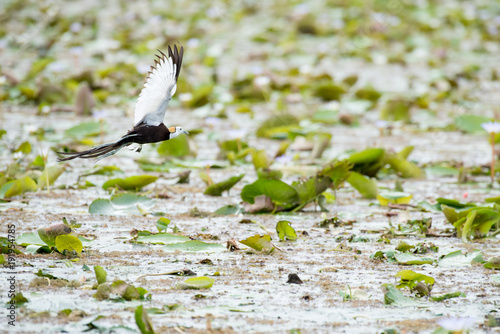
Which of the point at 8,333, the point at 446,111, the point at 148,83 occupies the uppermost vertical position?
the point at 148,83

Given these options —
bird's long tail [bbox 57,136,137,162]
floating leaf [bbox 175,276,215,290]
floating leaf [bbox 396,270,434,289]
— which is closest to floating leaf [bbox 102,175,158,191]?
bird's long tail [bbox 57,136,137,162]

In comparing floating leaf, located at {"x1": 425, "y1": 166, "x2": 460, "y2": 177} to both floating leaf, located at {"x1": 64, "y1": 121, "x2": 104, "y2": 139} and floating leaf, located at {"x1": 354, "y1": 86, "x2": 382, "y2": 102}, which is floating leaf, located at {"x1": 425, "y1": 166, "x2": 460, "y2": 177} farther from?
floating leaf, located at {"x1": 354, "y1": 86, "x2": 382, "y2": 102}

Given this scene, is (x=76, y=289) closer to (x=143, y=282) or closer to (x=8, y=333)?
(x=143, y=282)

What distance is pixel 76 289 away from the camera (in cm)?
268

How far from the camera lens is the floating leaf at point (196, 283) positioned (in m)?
2.72

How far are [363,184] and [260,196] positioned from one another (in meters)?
0.76

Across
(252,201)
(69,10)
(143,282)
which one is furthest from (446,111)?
(69,10)

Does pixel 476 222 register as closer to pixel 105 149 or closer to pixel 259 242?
pixel 259 242

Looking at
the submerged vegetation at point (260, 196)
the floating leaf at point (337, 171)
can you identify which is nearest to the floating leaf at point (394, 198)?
the submerged vegetation at point (260, 196)

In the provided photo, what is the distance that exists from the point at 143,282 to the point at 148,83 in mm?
1159

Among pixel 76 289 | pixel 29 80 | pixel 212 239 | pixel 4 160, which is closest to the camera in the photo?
pixel 76 289

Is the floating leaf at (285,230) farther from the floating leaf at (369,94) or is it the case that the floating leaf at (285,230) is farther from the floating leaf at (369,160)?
the floating leaf at (369,94)

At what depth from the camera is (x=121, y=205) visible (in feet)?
13.0

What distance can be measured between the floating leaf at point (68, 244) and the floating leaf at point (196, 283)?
1.86ft
